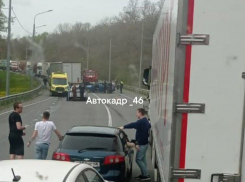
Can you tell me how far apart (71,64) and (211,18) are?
207ft

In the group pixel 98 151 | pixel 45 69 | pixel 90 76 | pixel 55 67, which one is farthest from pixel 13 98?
pixel 45 69

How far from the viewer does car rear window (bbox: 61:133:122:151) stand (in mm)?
11016

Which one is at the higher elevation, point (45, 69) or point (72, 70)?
point (72, 70)

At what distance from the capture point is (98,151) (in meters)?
10.9

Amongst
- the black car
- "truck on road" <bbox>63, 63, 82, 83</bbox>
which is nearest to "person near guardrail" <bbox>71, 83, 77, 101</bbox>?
"truck on road" <bbox>63, 63, 82, 83</bbox>

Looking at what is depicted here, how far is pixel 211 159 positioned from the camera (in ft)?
17.3

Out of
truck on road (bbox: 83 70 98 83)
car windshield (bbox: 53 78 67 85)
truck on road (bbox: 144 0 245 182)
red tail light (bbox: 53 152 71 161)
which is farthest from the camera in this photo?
truck on road (bbox: 83 70 98 83)

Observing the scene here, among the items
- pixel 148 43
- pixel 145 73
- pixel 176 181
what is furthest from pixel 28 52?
pixel 176 181

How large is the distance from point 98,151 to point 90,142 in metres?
0.28

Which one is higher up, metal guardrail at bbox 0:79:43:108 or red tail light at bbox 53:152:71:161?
red tail light at bbox 53:152:71:161

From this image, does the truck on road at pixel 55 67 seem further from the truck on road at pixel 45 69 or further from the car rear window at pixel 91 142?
the car rear window at pixel 91 142

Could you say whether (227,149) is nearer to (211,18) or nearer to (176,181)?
(176,181)

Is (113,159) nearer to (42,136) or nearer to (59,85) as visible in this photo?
(42,136)

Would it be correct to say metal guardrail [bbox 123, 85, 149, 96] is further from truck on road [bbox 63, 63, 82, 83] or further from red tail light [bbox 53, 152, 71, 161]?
red tail light [bbox 53, 152, 71, 161]
